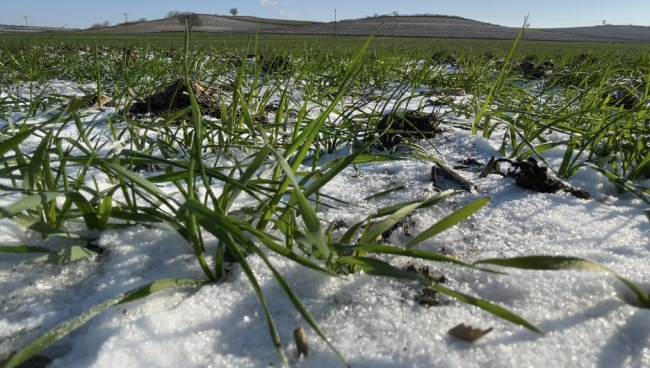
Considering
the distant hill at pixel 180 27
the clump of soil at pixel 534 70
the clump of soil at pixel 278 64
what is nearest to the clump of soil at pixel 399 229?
the clump of soil at pixel 278 64

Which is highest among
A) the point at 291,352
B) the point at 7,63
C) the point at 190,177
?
the point at 7,63

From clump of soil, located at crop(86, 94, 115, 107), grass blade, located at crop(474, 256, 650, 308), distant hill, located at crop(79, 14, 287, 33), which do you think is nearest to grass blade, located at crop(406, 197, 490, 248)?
grass blade, located at crop(474, 256, 650, 308)

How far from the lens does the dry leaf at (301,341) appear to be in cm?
58

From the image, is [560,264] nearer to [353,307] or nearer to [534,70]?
[353,307]

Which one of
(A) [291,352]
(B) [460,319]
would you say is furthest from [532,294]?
(A) [291,352]

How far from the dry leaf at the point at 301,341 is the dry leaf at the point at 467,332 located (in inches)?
8.0

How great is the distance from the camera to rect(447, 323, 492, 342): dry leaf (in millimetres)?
581

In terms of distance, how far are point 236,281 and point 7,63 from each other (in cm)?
272

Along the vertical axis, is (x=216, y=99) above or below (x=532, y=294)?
above

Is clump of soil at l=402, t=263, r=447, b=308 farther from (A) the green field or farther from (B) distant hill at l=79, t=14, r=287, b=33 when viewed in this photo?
(B) distant hill at l=79, t=14, r=287, b=33

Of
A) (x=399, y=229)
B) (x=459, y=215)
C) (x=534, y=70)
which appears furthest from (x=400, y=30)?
(x=459, y=215)

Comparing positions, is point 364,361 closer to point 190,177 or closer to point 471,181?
point 190,177

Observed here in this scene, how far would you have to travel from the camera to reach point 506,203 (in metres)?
1.03

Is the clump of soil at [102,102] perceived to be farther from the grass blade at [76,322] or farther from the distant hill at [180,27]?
the distant hill at [180,27]
